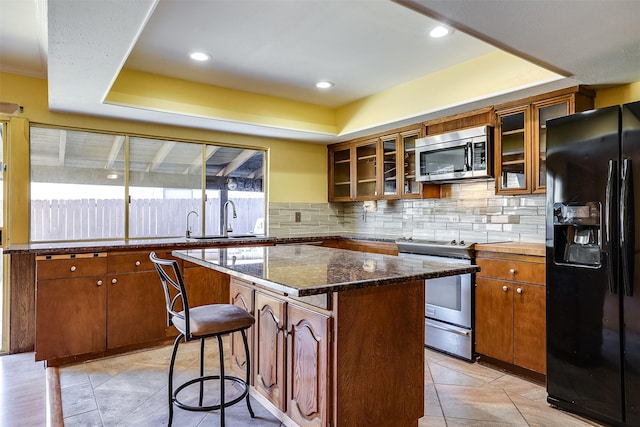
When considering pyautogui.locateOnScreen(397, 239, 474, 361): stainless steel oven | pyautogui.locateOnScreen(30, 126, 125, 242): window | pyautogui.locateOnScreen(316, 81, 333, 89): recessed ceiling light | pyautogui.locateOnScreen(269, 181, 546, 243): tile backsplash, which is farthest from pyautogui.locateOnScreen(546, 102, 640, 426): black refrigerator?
pyautogui.locateOnScreen(30, 126, 125, 242): window

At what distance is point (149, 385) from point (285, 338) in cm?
131

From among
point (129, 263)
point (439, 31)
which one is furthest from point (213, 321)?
point (439, 31)

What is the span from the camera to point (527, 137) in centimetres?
306

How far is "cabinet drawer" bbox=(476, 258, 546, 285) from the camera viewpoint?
108 inches

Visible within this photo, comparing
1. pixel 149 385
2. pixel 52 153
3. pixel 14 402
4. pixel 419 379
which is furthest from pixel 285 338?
pixel 52 153

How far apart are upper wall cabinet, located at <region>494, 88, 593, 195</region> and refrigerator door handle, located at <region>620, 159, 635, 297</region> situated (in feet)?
2.34

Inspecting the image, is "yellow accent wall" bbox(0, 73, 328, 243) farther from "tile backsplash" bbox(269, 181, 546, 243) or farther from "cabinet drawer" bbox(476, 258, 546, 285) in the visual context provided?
"cabinet drawer" bbox(476, 258, 546, 285)

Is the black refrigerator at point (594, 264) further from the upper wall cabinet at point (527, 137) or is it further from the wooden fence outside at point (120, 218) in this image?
the wooden fence outside at point (120, 218)

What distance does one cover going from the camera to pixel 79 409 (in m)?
2.35

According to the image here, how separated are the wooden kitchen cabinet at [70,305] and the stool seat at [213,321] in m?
1.47

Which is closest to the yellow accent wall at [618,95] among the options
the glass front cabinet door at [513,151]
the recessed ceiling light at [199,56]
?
the glass front cabinet door at [513,151]

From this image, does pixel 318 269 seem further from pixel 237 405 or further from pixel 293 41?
pixel 293 41

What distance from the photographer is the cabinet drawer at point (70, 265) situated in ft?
9.78

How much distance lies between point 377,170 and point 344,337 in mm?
2982
